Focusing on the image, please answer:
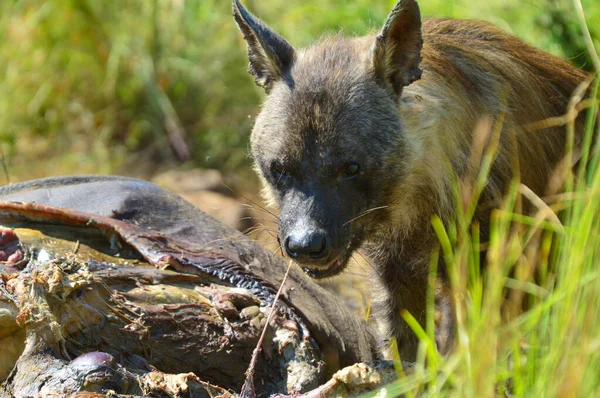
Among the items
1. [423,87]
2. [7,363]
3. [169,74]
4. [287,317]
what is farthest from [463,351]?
[169,74]

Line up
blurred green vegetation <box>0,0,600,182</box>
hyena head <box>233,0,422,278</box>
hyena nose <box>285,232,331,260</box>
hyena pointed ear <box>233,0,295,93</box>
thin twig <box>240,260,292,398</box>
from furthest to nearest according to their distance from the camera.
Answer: blurred green vegetation <box>0,0,600,182</box> < hyena pointed ear <box>233,0,295,93</box> < hyena head <box>233,0,422,278</box> < hyena nose <box>285,232,331,260</box> < thin twig <box>240,260,292,398</box>

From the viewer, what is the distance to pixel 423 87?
4324mm

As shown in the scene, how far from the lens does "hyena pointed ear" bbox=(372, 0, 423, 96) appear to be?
4.05 metres

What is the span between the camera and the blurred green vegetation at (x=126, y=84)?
30.6ft

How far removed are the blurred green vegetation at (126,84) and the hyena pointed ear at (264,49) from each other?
4500mm

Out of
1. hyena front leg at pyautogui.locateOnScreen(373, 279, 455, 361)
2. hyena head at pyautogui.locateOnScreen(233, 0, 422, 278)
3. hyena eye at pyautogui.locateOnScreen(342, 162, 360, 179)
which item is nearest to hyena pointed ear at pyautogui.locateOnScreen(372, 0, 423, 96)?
hyena head at pyautogui.locateOnScreen(233, 0, 422, 278)

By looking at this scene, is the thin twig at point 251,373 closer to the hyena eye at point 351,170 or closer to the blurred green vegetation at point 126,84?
the hyena eye at point 351,170

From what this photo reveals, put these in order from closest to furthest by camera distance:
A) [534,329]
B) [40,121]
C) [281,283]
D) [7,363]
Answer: [534,329] < [7,363] < [281,283] < [40,121]

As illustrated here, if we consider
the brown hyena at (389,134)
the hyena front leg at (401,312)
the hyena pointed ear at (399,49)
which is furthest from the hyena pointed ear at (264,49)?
the hyena front leg at (401,312)

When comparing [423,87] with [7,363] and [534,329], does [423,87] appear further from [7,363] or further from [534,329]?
[7,363]

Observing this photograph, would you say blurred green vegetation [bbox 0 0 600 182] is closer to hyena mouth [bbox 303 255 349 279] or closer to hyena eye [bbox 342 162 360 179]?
hyena eye [bbox 342 162 360 179]

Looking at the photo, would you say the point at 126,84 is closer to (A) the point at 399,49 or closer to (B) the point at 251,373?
(A) the point at 399,49

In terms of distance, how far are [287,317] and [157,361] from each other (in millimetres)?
631

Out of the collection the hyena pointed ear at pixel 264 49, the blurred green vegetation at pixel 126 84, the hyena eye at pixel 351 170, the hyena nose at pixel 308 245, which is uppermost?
the hyena pointed ear at pixel 264 49
